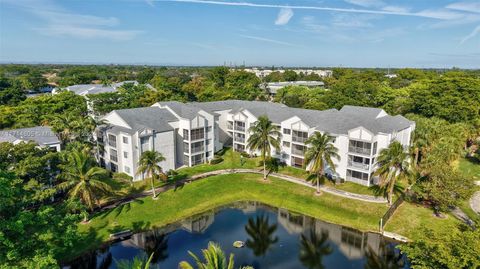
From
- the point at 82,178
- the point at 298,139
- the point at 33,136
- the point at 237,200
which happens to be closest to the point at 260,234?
the point at 237,200

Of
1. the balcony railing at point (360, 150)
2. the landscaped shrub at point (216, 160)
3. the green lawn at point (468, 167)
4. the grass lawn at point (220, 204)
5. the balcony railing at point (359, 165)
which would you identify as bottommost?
the grass lawn at point (220, 204)

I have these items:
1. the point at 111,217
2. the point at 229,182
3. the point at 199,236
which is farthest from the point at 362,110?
the point at 111,217

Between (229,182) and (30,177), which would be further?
(229,182)

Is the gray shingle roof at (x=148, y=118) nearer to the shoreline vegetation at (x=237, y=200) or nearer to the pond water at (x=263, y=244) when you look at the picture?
the shoreline vegetation at (x=237, y=200)

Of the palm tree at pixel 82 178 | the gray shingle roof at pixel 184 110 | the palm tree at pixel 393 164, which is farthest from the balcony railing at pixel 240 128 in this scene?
the palm tree at pixel 82 178

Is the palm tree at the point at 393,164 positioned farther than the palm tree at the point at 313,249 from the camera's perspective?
Yes

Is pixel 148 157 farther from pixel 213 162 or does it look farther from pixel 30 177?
pixel 213 162

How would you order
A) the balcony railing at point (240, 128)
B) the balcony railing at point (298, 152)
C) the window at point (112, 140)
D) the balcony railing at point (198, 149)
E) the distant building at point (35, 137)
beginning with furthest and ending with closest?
1. the balcony railing at point (240, 128)
2. the balcony railing at point (198, 149)
3. the balcony railing at point (298, 152)
4. the window at point (112, 140)
5. the distant building at point (35, 137)
